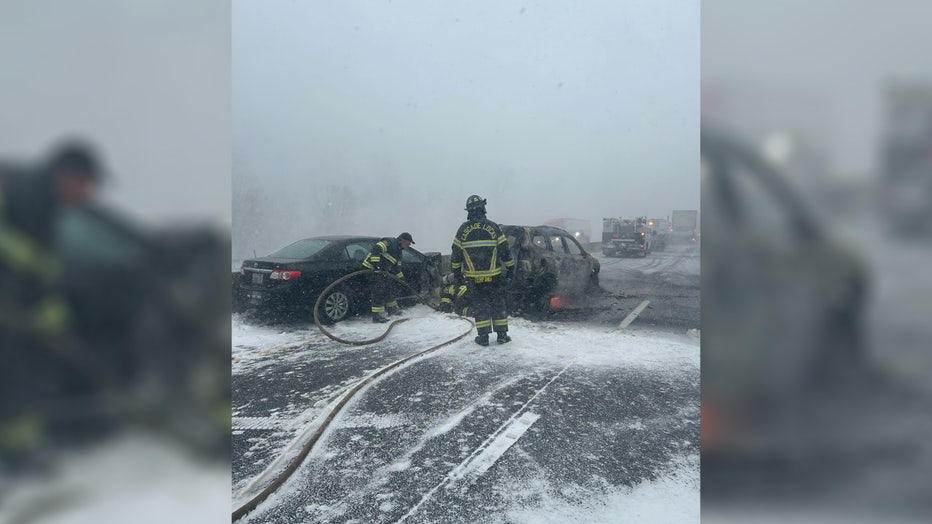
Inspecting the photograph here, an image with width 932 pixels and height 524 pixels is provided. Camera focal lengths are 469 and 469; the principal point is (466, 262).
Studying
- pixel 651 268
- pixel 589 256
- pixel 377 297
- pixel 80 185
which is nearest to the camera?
pixel 80 185

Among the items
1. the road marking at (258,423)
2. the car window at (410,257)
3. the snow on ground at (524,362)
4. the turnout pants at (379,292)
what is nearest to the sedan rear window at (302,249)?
the turnout pants at (379,292)

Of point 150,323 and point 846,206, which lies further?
point 150,323

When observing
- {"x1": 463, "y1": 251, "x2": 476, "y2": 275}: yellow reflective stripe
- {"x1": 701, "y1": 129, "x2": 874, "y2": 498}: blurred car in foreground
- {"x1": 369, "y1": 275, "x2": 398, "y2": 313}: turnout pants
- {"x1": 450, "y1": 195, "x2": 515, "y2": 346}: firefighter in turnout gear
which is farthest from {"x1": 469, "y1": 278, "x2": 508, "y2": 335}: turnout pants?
{"x1": 701, "y1": 129, "x2": 874, "y2": 498}: blurred car in foreground

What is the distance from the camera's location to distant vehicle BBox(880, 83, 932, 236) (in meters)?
0.73

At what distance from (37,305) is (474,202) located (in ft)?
15.4

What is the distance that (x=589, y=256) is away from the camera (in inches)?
306

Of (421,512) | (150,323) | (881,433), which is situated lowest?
(421,512)

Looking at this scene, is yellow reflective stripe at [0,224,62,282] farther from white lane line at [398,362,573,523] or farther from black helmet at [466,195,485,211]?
black helmet at [466,195,485,211]

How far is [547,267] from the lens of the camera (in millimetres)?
6953

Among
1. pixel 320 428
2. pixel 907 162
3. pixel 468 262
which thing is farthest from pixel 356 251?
pixel 907 162

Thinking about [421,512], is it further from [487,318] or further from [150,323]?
[487,318]

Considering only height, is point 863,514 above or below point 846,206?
below

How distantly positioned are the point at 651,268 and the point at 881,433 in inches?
445

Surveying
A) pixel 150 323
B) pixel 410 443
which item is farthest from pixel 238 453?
pixel 150 323
